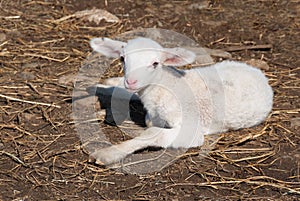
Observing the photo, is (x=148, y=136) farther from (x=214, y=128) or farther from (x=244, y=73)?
(x=244, y=73)

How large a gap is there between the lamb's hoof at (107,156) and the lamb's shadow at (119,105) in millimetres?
627

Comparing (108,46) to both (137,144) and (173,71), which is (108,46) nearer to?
(173,71)

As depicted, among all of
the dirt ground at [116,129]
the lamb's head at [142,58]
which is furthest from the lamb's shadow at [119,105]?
the lamb's head at [142,58]

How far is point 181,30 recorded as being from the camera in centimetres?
796

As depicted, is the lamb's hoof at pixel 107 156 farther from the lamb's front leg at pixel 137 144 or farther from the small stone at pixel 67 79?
the small stone at pixel 67 79

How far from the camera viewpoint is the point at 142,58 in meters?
5.17

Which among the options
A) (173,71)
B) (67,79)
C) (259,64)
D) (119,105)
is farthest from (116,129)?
(259,64)

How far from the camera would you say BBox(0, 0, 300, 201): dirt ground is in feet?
16.2

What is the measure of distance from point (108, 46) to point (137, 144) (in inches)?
33.3

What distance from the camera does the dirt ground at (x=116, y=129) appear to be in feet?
16.2

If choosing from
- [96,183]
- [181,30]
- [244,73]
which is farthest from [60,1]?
[96,183]

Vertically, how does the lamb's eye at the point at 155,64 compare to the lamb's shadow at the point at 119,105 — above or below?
above

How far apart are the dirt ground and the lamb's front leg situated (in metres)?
0.10

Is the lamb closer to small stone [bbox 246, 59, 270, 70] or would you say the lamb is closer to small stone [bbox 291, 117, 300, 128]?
small stone [bbox 291, 117, 300, 128]
